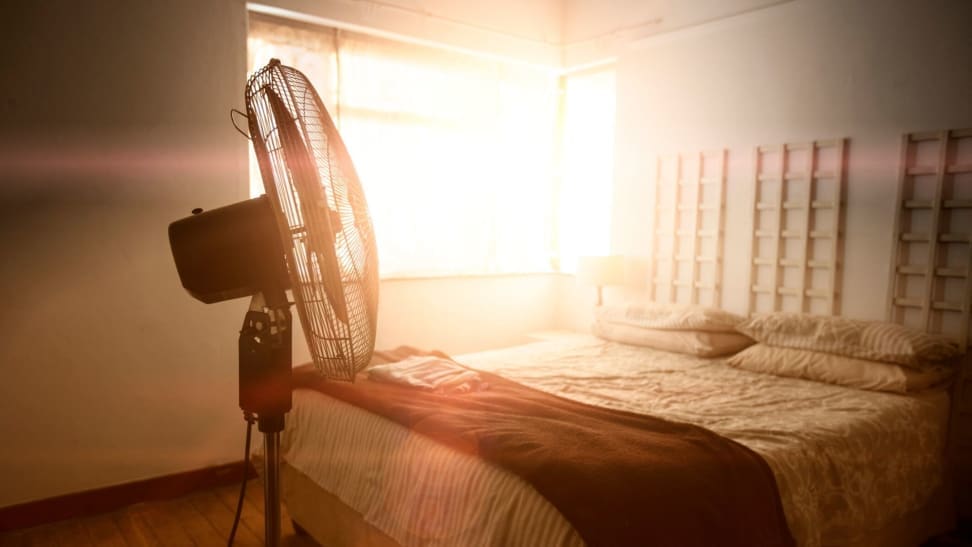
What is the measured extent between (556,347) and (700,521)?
6.08 feet

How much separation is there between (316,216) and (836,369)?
2.31 meters

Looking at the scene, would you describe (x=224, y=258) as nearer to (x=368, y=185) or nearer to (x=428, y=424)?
(x=428, y=424)

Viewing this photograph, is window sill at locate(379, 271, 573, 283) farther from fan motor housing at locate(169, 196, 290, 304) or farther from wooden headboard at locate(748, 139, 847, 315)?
fan motor housing at locate(169, 196, 290, 304)

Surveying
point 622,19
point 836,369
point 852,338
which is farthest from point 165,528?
point 622,19

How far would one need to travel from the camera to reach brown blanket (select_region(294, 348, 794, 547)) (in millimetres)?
1283

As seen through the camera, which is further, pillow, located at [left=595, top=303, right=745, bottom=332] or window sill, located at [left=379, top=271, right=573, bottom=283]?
window sill, located at [left=379, top=271, right=573, bottom=283]

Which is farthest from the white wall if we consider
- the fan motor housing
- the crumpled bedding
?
the fan motor housing

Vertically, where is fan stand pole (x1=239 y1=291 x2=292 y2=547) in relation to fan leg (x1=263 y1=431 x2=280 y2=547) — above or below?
above

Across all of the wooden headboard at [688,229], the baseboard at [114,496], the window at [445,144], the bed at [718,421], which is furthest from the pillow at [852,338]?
the baseboard at [114,496]

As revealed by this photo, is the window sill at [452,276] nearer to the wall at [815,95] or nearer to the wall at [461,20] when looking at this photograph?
the wall at [815,95]

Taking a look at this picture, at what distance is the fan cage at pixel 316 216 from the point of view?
0.95m

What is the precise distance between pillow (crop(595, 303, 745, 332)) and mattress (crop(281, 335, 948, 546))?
294 millimetres

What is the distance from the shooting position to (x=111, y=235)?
2607 millimetres

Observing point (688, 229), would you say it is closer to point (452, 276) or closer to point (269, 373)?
point (452, 276)
